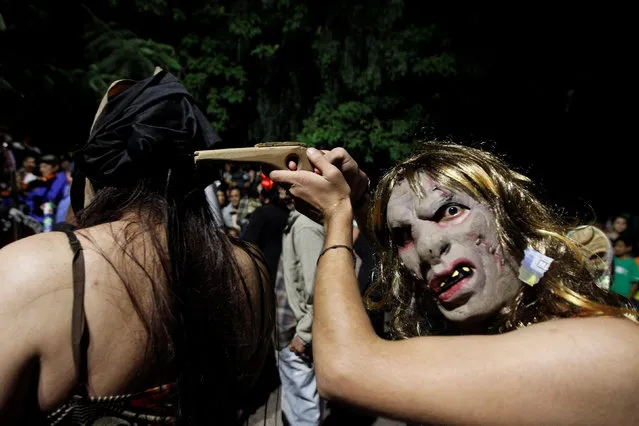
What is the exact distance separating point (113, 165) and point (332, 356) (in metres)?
0.82

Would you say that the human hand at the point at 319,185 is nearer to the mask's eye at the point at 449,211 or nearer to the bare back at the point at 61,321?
the mask's eye at the point at 449,211

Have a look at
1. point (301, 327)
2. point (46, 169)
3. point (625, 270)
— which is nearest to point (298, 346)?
point (301, 327)

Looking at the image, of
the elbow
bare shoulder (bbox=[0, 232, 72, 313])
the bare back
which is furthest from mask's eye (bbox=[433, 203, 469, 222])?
bare shoulder (bbox=[0, 232, 72, 313])

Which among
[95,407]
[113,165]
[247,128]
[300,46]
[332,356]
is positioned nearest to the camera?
[332,356]

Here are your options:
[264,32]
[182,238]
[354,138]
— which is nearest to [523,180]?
[182,238]

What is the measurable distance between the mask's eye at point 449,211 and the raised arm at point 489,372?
13.4 inches

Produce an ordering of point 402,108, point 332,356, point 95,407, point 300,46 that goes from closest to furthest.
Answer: point 332,356 < point 95,407 < point 402,108 < point 300,46

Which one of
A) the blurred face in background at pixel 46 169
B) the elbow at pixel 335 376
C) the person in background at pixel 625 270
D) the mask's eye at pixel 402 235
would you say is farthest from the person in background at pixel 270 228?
the blurred face in background at pixel 46 169

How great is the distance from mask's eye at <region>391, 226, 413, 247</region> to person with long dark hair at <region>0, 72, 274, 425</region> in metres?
0.52

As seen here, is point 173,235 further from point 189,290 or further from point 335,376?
point 335,376

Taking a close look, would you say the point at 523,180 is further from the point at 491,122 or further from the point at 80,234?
the point at 491,122

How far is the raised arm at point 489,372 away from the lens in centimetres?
112

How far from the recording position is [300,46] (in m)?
13.7

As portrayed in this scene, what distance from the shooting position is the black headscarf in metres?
1.52
